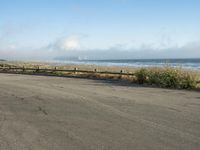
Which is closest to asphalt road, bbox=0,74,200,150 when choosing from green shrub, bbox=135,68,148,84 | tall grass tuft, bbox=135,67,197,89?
tall grass tuft, bbox=135,67,197,89

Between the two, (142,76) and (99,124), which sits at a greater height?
(142,76)

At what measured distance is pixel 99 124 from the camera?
912 cm

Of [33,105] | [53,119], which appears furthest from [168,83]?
[53,119]

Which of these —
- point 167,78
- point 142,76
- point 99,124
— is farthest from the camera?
point 142,76

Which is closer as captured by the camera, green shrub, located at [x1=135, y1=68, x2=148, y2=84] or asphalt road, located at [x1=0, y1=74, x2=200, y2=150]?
asphalt road, located at [x1=0, y1=74, x2=200, y2=150]

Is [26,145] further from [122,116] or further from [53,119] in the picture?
[122,116]

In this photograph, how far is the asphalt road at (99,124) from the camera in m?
7.20

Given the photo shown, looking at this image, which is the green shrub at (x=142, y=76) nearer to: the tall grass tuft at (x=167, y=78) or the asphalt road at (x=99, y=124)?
the tall grass tuft at (x=167, y=78)

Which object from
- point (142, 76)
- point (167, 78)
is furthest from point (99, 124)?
point (142, 76)

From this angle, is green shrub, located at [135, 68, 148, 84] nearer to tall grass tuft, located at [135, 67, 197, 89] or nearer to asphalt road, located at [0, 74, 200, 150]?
tall grass tuft, located at [135, 67, 197, 89]

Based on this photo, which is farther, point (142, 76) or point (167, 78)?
point (142, 76)

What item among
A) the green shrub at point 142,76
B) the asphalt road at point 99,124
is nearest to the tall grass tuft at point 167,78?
the green shrub at point 142,76

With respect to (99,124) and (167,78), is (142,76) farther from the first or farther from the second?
(99,124)

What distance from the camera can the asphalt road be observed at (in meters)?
7.20
